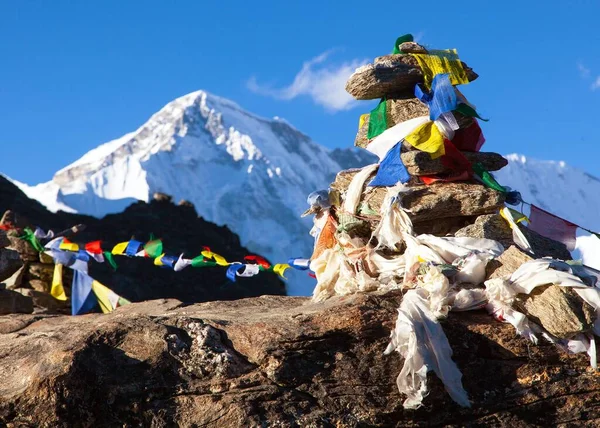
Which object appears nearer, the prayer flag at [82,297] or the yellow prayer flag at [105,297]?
the yellow prayer flag at [105,297]

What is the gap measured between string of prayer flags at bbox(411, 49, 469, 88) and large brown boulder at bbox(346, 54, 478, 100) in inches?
3.1

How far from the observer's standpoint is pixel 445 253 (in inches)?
340

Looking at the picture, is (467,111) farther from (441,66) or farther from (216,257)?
(216,257)

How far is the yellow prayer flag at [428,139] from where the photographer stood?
9.62 meters

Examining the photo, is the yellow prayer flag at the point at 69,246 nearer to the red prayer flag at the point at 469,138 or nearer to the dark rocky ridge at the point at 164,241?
the red prayer flag at the point at 469,138

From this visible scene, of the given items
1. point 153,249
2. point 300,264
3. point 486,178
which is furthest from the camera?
point 153,249

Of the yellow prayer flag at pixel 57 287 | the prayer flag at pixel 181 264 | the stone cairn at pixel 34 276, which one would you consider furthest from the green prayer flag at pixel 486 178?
the yellow prayer flag at pixel 57 287

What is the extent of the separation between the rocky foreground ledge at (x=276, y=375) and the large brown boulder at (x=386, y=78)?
9.83 ft

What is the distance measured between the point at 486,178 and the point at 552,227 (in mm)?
1136

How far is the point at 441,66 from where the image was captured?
1021 cm

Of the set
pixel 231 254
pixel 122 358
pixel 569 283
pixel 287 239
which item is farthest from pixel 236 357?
pixel 287 239

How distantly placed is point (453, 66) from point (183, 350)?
191 inches

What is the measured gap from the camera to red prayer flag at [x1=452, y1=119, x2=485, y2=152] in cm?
1018

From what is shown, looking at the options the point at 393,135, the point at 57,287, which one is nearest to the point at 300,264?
the point at 393,135
